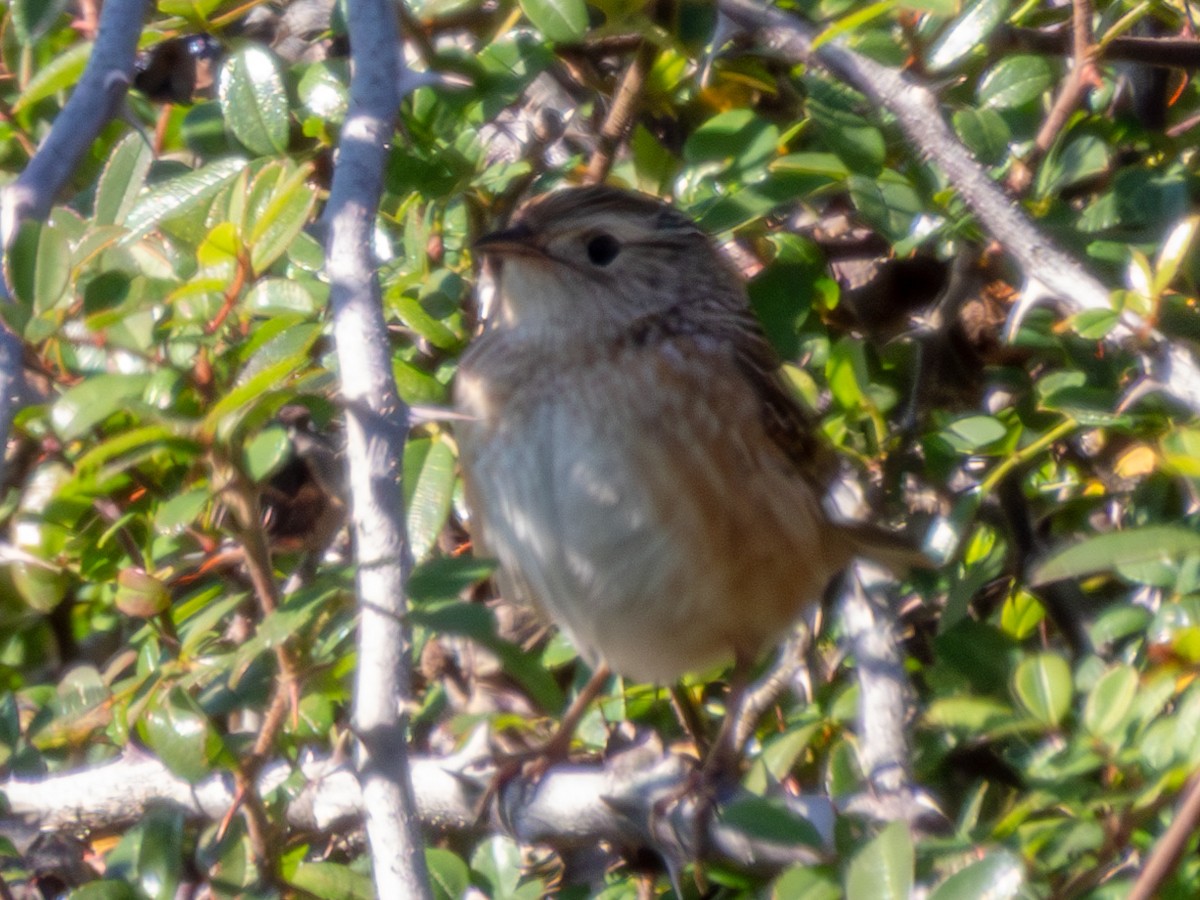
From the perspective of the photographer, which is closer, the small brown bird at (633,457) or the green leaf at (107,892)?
the green leaf at (107,892)

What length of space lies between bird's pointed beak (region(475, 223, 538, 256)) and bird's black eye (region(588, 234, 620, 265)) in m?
0.26

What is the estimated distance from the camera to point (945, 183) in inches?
130

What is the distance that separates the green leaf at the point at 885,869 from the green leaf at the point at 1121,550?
463mm

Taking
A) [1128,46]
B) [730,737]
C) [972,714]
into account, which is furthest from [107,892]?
[1128,46]

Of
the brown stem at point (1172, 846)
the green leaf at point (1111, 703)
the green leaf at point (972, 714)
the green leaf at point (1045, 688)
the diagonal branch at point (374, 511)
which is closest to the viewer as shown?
the brown stem at point (1172, 846)

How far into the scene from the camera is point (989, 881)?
221 centimetres

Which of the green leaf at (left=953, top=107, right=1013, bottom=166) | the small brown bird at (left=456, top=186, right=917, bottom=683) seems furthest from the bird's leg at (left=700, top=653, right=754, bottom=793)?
the green leaf at (left=953, top=107, right=1013, bottom=166)

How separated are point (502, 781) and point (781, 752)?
75 cm

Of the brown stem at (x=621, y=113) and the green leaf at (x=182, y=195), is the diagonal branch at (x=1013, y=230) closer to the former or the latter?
the brown stem at (x=621, y=113)

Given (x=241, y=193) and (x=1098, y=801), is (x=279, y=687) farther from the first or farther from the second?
(x=1098, y=801)

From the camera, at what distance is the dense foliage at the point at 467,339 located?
259cm

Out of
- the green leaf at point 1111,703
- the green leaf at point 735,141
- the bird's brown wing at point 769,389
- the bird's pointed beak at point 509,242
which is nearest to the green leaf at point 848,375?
the bird's brown wing at point 769,389

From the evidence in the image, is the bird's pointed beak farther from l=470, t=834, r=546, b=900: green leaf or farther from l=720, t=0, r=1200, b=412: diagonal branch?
l=470, t=834, r=546, b=900: green leaf

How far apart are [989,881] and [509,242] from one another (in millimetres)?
1819
